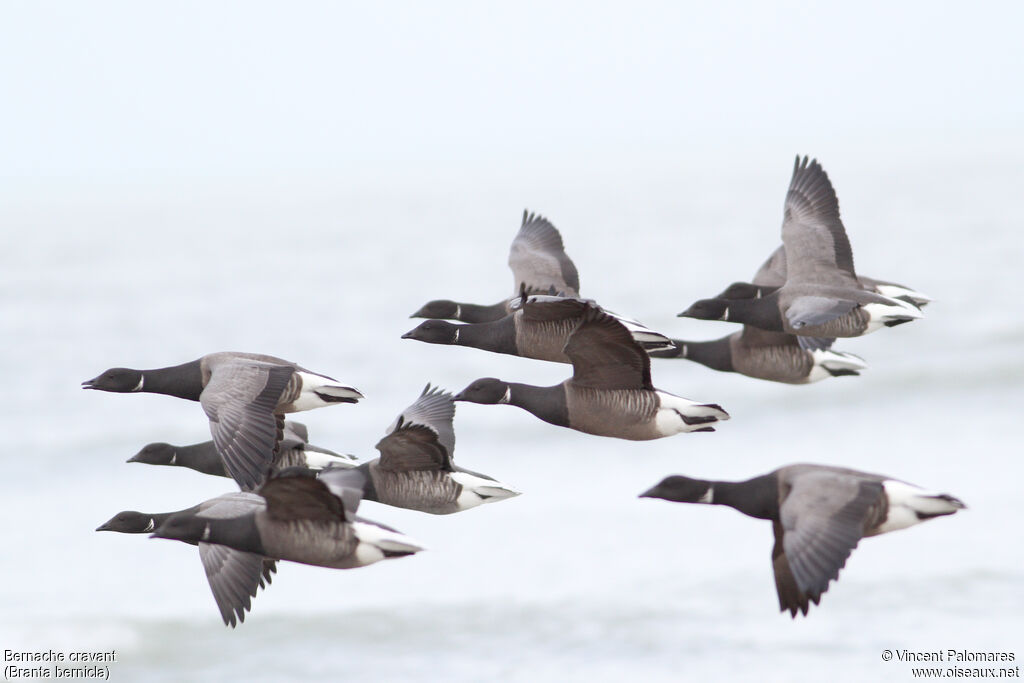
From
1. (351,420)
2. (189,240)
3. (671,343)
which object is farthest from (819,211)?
(189,240)

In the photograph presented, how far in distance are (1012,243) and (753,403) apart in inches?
1180

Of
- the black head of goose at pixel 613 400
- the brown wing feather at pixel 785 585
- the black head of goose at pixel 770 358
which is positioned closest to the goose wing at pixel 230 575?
the black head of goose at pixel 613 400

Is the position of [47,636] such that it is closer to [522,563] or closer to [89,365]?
[522,563]

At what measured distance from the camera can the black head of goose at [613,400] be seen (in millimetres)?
11508

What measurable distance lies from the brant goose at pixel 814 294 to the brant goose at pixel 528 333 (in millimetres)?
972

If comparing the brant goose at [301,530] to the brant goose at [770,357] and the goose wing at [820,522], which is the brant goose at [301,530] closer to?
the goose wing at [820,522]

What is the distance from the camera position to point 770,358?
1425 centimetres

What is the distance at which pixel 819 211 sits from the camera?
14016 millimetres

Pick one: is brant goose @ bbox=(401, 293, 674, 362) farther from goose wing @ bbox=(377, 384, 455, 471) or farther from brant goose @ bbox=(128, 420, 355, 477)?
brant goose @ bbox=(128, 420, 355, 477)

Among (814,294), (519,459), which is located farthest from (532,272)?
(519,459)

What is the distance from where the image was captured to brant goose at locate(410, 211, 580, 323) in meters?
15.1

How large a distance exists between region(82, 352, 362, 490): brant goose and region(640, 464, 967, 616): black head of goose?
3.06 metres

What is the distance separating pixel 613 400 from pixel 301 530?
2948 mm

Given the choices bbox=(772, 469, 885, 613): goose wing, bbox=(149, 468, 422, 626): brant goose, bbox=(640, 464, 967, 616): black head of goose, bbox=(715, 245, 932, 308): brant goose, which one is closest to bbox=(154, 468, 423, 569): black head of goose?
bbox=(149, 468, 422, 626): brant goose
